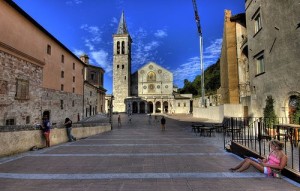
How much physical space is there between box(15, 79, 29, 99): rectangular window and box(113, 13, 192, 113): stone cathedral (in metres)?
56.0

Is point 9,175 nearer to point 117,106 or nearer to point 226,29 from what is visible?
point 226,29

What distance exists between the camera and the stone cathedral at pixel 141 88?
77062mm

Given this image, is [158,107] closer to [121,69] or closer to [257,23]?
[121,69]

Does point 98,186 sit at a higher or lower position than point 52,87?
lower

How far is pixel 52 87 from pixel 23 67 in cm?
658

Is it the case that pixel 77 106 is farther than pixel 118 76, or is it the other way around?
pixel 118 76

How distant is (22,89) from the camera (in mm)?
19031

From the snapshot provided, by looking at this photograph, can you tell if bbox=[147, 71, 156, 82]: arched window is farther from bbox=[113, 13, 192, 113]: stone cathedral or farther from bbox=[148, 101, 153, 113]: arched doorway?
bbox=[148, 101, 153, 113]: arched doorway

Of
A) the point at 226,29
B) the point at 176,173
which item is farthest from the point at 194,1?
the point at 176,173

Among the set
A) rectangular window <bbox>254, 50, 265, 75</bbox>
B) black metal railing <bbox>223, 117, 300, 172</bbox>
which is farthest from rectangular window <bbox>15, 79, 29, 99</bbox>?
rectangular window <bbox>254, 50, 265, 75</bbox>

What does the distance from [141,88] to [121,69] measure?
9016mm

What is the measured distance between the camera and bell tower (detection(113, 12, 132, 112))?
260 feet

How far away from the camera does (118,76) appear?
80.3 meters

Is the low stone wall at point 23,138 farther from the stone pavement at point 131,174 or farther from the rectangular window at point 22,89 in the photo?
the rectangular window at point 22,89
